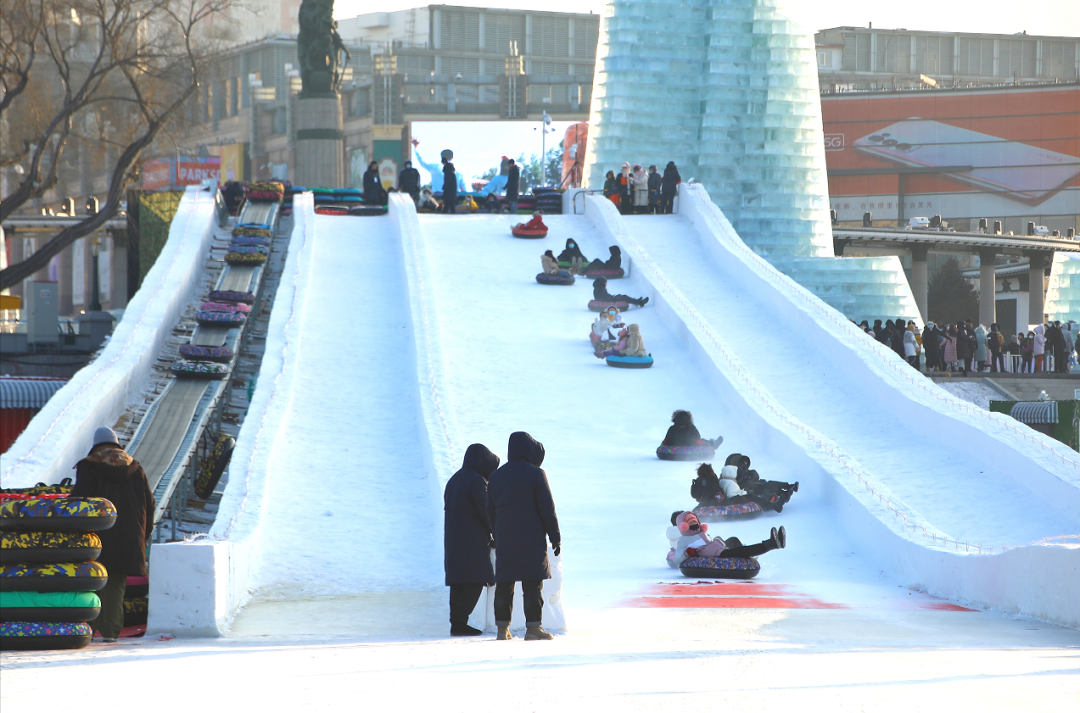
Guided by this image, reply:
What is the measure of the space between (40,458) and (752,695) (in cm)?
1040

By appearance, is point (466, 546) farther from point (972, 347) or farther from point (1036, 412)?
point (972, 347)

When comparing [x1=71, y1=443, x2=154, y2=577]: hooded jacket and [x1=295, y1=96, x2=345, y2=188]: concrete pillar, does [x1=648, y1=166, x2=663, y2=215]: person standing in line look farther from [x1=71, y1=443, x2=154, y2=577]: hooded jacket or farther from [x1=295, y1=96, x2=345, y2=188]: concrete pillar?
[x1=71, y1=443, x2=154, y2=577]: hooded jacket

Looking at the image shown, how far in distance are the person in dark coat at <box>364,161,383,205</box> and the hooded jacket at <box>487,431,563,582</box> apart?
21515 mm

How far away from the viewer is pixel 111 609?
23.5 feet

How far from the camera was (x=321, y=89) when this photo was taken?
37.1 meters

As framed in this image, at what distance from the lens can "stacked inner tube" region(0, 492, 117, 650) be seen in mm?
6387

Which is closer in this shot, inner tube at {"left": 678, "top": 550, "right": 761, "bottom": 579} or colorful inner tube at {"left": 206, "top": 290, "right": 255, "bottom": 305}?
inner tube at {"left": 678, "top": 550, "right": 761, "bottom": 579}

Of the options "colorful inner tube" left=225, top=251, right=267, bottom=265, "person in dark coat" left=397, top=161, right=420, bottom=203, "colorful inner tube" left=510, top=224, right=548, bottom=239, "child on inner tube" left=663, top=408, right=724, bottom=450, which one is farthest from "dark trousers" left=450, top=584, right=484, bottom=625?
"person in dark coat" left=397, top=161, right=420, bottom=203

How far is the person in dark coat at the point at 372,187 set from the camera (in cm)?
2827

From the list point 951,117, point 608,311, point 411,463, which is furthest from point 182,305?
point 951,117

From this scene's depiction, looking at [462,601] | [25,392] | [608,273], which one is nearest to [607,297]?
[608,273]

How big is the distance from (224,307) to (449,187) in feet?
30.5

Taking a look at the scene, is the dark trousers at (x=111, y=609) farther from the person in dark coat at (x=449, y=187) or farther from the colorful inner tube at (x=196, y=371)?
the person in dark coat at (x=449, y=187)

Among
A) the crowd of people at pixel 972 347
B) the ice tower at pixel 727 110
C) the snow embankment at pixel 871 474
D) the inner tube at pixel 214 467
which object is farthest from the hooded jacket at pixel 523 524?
the ice tower at pixel 727 110
